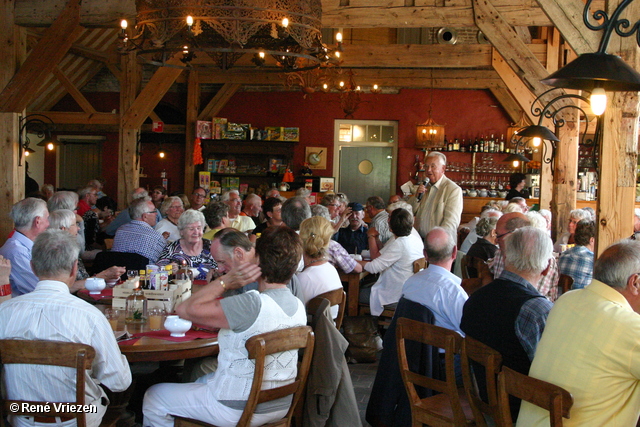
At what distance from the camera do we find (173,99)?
14562 mm

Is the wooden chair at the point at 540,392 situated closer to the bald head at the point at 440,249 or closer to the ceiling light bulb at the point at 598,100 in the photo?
the bald head at the point at 440,249

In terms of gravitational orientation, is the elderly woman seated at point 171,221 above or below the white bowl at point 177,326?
above

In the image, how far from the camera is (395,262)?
5.46 m

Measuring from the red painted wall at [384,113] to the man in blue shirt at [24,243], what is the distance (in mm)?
9924

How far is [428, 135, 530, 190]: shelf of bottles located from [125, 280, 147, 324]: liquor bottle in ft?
36.2

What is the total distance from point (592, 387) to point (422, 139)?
11.6 meters

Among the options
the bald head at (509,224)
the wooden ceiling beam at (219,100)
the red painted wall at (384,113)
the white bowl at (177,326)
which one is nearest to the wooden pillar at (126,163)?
the wooden ceiling beam at (219,100)

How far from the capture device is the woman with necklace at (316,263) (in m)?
4.25

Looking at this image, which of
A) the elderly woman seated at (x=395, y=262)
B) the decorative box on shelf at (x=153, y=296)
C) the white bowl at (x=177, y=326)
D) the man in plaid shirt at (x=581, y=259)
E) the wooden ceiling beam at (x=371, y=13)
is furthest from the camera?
the wooden ceiling beam at (x=371, y=13)

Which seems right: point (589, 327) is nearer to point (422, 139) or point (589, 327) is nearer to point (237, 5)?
point (237, 5)

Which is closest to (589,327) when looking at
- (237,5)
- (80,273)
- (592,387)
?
(592,387)

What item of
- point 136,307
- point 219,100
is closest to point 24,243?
point 136,307

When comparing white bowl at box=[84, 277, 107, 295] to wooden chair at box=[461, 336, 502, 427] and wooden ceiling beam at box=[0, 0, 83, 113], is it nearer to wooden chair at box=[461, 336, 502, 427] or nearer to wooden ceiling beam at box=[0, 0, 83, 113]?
wooden chair at box=[461, 336, 502, 427]

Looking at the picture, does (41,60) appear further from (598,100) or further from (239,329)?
(598,100)
